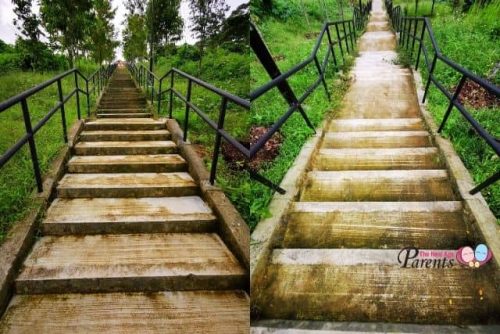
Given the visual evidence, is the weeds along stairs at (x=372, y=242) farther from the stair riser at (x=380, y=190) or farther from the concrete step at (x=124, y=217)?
the concrete step at (x=124, y=217)

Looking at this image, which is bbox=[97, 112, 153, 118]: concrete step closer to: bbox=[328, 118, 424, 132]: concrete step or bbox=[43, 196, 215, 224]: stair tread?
bbox=[328, 118, 424, 132]: concrete step

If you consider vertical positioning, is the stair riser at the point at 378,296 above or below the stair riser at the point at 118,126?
below

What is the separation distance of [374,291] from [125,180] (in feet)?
9.58

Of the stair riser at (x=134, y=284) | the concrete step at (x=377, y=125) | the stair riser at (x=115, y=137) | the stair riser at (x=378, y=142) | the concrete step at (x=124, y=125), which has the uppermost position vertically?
the concrete step at (x=377, y=125)

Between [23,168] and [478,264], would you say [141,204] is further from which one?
[478,264]

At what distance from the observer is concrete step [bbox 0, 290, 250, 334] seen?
2430 mm

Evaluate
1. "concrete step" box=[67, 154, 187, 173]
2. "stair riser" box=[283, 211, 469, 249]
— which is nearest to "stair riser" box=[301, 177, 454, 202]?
"stair riser" box=[283, 211, 469, 249]

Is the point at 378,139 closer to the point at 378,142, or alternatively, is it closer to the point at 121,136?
the point at 378,142

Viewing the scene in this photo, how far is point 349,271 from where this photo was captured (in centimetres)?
255

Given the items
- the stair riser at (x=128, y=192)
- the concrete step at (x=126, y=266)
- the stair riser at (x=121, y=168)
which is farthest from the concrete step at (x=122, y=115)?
the concrete step at (x=126, y=266)

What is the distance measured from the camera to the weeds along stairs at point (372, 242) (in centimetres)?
231

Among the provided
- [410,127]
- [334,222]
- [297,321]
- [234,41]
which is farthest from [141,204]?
[234,41]

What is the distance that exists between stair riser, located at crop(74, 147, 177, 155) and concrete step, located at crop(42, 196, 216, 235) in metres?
1.51

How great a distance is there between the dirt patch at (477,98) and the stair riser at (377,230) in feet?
11.1
